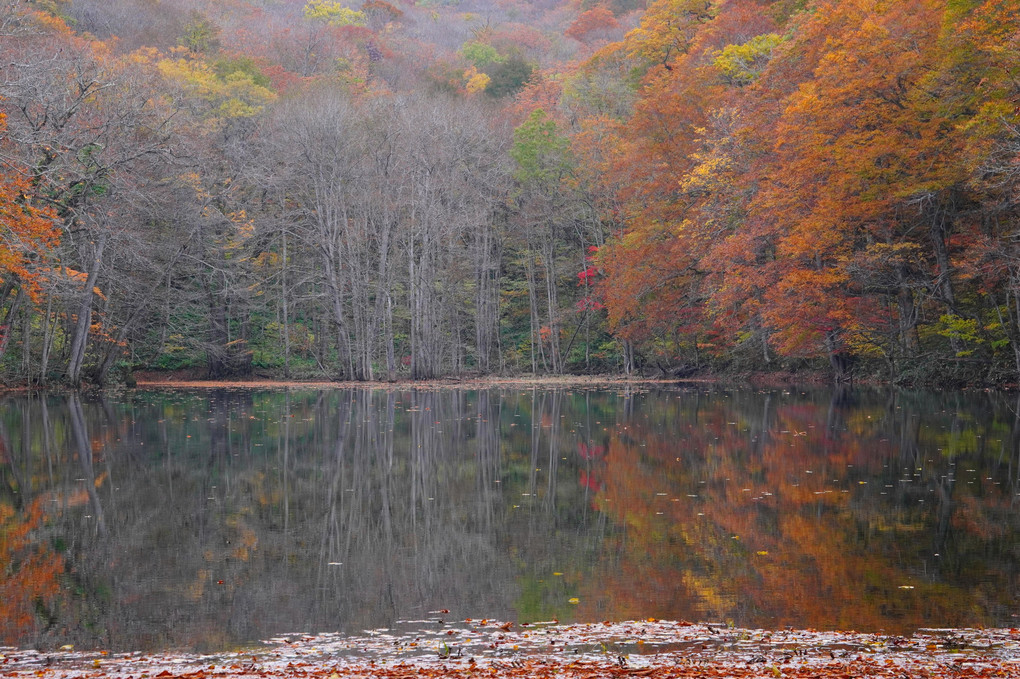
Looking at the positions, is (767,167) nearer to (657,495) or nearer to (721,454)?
(721,454)

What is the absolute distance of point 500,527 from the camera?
9.56 metres

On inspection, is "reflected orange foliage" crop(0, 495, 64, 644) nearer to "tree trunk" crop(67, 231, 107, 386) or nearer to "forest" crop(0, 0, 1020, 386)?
"forest" crop(0, 0, 1020, 386)

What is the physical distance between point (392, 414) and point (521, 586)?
15.7 metres

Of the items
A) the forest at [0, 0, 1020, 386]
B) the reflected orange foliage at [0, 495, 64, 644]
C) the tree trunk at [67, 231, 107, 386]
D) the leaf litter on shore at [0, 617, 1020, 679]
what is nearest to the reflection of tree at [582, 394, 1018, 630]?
the leaf litter on shore at [0, 617, 1020, 679]

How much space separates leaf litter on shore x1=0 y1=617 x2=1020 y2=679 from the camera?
5164 millimetres

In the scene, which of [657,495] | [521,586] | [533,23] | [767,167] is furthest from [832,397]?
[533,23]

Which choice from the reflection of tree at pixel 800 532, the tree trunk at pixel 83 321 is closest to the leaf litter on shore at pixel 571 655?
the reflection of tree at pixel 800 532

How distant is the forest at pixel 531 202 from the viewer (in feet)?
83.5

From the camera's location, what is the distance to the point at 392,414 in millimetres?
22750

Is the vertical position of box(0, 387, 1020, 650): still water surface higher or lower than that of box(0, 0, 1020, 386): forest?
lower

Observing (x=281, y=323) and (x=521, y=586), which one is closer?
(x=521, y=586)

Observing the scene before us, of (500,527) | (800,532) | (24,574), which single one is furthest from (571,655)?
(24,574)

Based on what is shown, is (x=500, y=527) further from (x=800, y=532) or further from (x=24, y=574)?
(x=24, y=574)

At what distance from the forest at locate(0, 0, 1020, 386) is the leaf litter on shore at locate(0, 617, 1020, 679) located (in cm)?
1585
